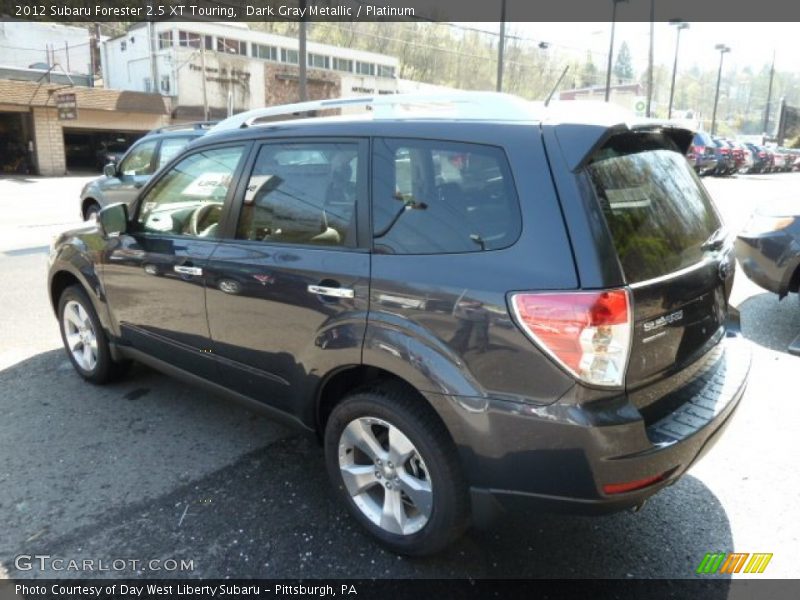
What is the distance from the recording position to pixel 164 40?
43.1 meters

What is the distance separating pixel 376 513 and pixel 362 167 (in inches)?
60.4

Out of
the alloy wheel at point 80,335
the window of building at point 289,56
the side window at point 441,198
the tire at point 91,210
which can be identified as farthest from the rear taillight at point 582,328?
the window of building at point 289,56

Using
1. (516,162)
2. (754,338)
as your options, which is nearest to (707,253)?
(516,162)

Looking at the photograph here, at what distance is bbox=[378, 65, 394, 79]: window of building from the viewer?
186ft

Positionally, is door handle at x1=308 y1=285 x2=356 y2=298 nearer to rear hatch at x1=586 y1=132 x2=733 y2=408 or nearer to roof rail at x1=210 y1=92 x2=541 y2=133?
roof rail at x1=210 y1=92 x2=541 y2=133

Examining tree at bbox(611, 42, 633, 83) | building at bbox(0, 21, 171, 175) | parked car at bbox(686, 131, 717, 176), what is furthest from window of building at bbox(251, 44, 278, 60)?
tree at bbox(611, 42, 633, 83)

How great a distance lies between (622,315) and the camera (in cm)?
213

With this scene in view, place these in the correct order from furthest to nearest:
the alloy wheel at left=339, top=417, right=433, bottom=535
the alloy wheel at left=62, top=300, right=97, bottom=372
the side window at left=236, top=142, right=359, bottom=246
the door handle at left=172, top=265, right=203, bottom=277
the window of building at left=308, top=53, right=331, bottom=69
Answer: the window of building at left=308, top=53, right=331, bottom=69, the alloy wheel at left=62, top=300, right=97, bottom=372, the door handle at left=172, top=265, right=203, bottom=277, the side window at left=236, top=142, right=359, bottom=246, the alloy wheel at left=339, top=417, right=433, bottom=535

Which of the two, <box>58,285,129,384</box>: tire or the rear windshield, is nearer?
the rear windshield

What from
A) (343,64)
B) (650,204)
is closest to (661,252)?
(650,204)

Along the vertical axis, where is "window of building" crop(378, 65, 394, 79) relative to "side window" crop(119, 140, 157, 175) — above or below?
above

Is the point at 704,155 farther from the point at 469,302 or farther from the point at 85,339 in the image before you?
the point at 469,302

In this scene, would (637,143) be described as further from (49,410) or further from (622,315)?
(49,410)

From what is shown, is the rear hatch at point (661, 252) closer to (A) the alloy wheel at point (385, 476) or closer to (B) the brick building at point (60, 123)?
(A) the alloy wheel at point (385, 476)
